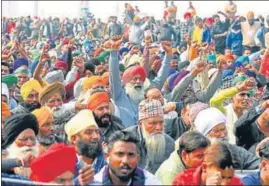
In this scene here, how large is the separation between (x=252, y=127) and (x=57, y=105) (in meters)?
2.03

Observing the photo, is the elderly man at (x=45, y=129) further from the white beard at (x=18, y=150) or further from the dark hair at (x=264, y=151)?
the dark hair at (x=264, y=151)

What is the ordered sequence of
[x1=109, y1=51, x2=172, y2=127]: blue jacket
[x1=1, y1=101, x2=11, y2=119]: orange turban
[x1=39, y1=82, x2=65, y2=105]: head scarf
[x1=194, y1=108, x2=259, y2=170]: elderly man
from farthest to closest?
[x1=109, y1=51, x2=172, y2=127]: blue jacket < [x1=39, y1=82, x2=65, y2=105]: head scarf < [x1=1, y1=101, x2=11, y2=119]: orange turban < [x1=194, y1=108, x2=259, y2=170]: elderly man

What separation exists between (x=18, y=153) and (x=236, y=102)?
9.70 ft

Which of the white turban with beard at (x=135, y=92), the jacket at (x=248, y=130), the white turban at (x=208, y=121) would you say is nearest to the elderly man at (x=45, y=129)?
the white turban at (x=208, y=121)

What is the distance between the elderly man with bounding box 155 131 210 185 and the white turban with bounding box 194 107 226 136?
2.85ft

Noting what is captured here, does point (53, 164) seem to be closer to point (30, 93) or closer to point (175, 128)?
point (175, 128)

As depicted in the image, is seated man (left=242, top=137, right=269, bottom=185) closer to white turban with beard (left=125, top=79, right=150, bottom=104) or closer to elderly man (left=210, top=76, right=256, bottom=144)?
elderly man (left=210, top=76, right=256, bottom=144)

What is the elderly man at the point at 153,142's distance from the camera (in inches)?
278

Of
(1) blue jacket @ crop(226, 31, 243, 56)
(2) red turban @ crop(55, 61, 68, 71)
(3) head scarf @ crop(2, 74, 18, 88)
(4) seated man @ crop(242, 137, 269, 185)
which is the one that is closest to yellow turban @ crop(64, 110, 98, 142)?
(4) seated man @ crop(242, 137, 269, 185)

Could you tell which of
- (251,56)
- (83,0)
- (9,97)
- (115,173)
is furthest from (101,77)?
(83,0)

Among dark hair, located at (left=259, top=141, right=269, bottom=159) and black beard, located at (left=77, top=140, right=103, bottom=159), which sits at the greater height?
dark hair, located at (left=259, top=141, right=269, bottom=159)

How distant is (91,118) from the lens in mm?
7047

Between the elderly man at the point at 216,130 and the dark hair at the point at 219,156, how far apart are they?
1022 mm

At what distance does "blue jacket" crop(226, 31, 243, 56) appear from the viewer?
17.7 meters
